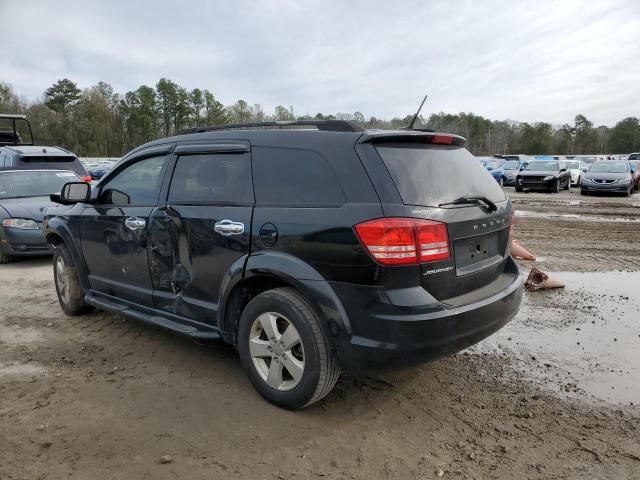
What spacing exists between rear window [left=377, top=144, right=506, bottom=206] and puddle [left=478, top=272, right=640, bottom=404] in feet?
4.90

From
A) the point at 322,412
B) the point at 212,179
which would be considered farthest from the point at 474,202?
the point at 212,179

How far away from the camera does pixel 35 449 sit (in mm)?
2873

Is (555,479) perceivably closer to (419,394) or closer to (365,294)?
(419,394)

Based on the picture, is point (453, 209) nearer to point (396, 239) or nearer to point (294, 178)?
point (396, 239)

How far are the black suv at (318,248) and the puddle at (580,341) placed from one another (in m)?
0.92

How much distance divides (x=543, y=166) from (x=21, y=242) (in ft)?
77.2

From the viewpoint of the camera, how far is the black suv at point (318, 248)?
9.21 feet

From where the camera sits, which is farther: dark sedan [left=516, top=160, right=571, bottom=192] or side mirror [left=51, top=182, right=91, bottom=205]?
dark sedan [left=516, top=160, right=571, bottom=192]

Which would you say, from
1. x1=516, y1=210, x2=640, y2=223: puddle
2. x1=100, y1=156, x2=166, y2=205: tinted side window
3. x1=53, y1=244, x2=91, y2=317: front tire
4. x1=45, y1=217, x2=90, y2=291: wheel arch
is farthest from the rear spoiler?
x1=516, y1=210, x2=640, y2=223: puddle

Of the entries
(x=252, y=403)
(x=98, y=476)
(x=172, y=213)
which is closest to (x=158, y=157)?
(x=172, y=213)

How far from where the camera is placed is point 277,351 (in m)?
3.21

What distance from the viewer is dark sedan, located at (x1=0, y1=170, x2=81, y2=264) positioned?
25.7 ft

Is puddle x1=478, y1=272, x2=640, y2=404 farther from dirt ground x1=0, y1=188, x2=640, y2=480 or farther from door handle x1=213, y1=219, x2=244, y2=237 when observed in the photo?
door handle x1=213, y1=219, x2=244, y2=237

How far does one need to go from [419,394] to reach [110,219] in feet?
9.85
